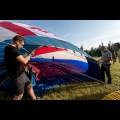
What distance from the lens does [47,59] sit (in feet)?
16.4

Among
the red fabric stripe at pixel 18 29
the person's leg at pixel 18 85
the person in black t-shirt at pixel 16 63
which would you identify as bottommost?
the person's leg at pixel 18 85

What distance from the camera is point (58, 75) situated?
5133 mm

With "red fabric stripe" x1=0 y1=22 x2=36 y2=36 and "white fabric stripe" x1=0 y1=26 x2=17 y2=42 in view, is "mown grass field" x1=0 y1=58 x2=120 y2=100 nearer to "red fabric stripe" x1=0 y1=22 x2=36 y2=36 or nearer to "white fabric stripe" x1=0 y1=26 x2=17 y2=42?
"white fabric stripe" x1=0 y1=26 x2=17 y2=42

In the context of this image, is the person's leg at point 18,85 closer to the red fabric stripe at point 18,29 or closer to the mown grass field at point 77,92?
the mown grass field at point 77,92

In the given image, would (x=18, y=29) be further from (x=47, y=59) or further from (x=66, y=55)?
(x=66, y=55)

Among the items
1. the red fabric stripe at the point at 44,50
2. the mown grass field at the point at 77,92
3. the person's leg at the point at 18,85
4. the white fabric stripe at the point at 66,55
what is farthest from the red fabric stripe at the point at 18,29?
the person's leg at the point at 18,85

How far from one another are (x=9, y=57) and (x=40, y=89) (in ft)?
5.17

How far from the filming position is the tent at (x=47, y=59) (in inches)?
187

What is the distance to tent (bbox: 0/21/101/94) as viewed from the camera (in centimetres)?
474

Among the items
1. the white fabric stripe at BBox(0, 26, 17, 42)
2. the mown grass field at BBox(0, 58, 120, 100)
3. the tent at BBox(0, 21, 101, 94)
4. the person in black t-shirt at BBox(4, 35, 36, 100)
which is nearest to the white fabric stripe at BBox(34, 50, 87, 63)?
the tent at BBox(0, 21, 101, 94)
